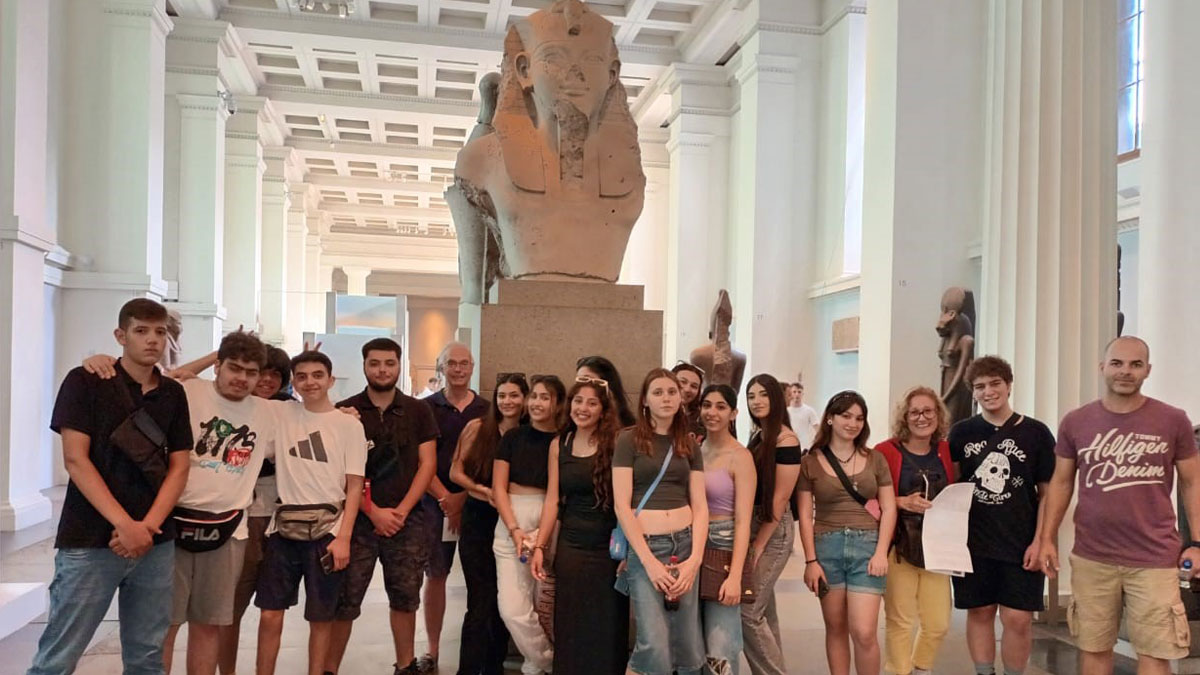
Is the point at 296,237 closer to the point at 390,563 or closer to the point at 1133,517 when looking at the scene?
the point at 390,563

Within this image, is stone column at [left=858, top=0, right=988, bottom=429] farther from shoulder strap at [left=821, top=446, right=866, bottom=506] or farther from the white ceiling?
the white ceiling

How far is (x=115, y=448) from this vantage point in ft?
10.8

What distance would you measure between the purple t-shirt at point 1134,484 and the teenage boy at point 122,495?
3.41m

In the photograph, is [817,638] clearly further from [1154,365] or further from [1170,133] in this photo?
[1170,133]

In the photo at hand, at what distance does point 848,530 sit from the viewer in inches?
156

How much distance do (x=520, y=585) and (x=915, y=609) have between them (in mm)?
1664

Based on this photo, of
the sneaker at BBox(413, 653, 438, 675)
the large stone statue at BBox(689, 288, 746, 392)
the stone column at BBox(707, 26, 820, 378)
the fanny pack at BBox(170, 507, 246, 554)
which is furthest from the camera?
the stone column at BBox(707, 26, 820, 378)

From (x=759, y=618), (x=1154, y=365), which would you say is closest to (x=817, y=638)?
(x=759, y=618)

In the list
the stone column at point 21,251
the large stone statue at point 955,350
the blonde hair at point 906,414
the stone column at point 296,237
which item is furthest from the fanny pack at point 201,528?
the stone column at point 296,237

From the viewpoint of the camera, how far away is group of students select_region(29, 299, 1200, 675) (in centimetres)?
338

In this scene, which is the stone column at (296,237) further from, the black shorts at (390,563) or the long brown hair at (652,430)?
the long brown hair at (652,430)

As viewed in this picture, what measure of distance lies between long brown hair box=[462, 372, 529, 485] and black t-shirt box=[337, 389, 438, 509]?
7.3 inches

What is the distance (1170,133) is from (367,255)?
3025cm

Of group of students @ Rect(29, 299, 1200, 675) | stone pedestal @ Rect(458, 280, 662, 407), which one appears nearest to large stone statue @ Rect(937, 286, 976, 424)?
stone pedestal @ Rect(458, 280, 662, 407)
